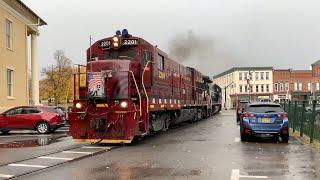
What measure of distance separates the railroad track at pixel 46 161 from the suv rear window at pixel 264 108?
5.85 meters

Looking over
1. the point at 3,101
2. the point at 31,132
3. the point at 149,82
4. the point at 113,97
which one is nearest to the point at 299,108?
the point at 149,82

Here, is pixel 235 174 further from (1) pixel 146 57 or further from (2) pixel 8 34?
(2) pixel 8 34

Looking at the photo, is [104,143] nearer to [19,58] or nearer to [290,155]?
[290,155]

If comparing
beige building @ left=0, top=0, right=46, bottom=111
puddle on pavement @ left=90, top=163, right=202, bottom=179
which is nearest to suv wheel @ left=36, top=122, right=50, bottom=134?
beige building @ left=0, top=0, right=46, bottom=111

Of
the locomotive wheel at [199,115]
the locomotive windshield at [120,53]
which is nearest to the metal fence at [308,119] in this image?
the locomotive windshield at [120,53]

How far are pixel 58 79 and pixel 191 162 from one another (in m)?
55.2

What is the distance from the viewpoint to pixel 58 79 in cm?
6644

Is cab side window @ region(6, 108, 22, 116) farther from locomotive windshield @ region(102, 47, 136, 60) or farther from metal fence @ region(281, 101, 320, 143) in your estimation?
metal fence @ region(281, 101, 320, 143)

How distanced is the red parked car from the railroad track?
32.1 ft

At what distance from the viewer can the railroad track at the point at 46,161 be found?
38.6ft

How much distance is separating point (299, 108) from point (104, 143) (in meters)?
9.46

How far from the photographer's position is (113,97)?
60.2 feet

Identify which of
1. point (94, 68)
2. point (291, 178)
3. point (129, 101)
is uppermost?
point (94, 68)

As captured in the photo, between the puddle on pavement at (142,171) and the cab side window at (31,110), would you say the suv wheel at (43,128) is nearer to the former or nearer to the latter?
the cab side window at (31,110)
